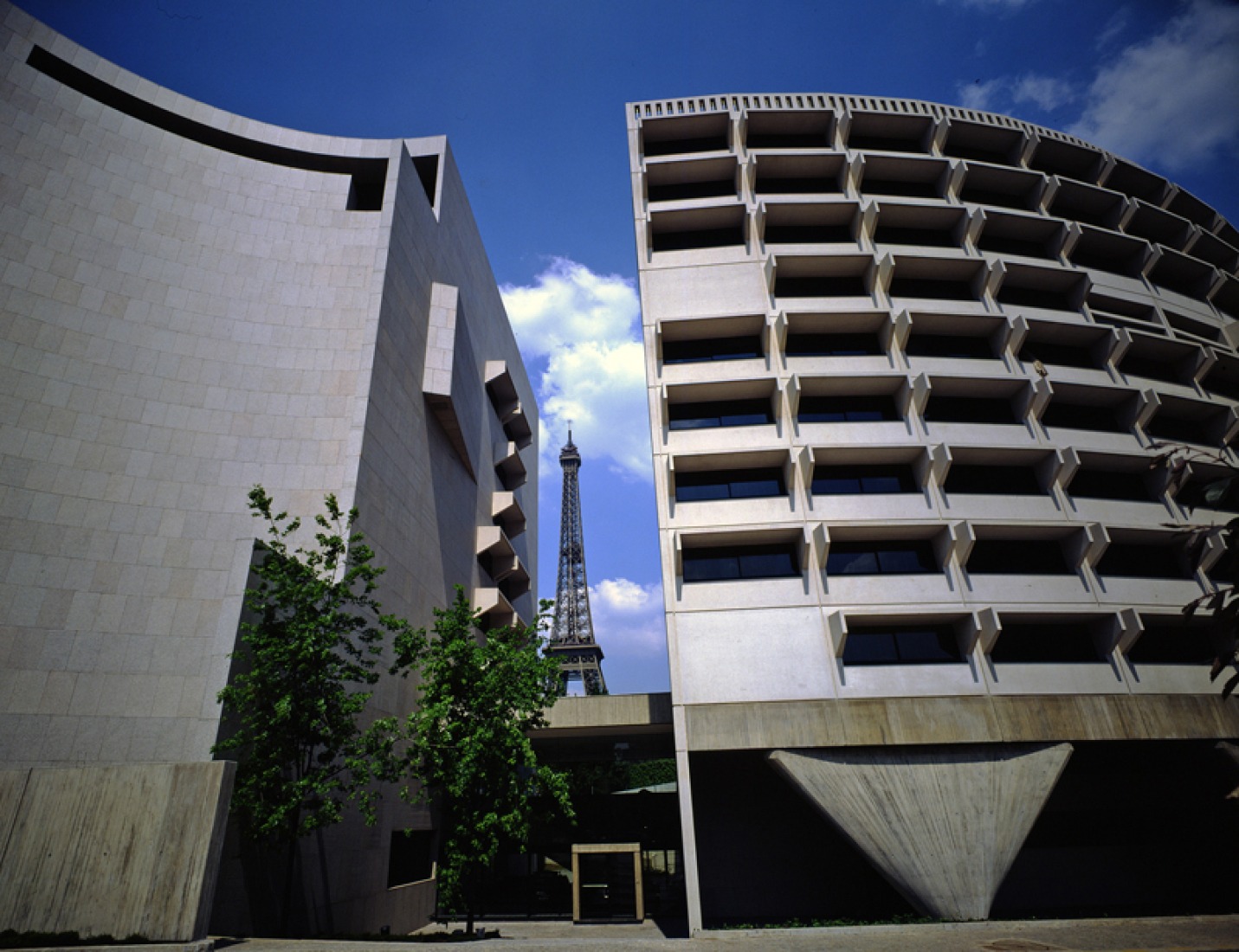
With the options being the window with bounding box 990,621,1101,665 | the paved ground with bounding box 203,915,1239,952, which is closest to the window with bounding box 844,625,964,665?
the window with bounding box 990,621,1101,665

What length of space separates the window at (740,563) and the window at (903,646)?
3.16 meters

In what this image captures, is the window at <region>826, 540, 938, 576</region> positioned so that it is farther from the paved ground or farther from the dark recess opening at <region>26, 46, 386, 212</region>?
the dark recess opening at <region>26, 46, 386, 212</region>

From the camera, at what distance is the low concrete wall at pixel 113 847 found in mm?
11445

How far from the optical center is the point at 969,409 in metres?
26.8

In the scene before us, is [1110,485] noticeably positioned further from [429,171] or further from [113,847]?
[429,171]

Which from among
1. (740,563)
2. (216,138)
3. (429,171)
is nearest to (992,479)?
(740,563)

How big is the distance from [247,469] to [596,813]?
72.4 ft

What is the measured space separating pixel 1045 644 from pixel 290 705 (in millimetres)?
24330

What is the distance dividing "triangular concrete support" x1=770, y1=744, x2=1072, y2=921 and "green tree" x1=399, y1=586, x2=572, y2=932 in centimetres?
758

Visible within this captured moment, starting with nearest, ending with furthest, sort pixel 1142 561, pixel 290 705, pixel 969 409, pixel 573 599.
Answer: pixel 290 705 → pixel 1142 561 → pixel 969 409 → pixel 573 599

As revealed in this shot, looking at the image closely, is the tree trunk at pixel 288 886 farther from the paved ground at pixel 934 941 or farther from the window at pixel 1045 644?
the window at pixel 1045 644

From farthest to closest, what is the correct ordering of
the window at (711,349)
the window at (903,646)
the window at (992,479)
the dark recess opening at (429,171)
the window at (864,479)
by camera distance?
the dark recess opening at (429,171), the window at (711,349), the window at (992,479), the window at (864,479), the window at (903,646)

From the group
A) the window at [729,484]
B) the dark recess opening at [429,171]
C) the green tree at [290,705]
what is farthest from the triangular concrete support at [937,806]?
the dark recess opening at [429,171]

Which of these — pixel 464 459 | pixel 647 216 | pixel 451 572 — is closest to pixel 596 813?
pixel 451 572
